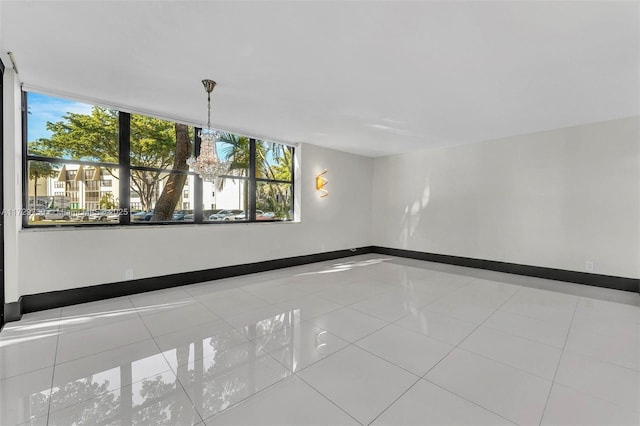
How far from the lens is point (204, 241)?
468 centimetres

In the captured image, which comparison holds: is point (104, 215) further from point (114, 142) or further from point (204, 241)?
point (204, 241)

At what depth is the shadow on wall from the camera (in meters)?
6.61

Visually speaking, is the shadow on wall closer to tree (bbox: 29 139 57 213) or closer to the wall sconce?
the wall sconce

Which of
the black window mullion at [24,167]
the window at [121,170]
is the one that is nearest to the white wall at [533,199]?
the window at [121,170]

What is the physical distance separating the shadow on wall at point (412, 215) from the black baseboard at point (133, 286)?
2.79 meters

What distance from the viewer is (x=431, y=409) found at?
174 cm

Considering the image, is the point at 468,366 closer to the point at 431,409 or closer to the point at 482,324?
the point at 431,409

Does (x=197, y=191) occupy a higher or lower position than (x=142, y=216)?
higher

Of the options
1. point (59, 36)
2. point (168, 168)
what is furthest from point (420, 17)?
point (168, 168)

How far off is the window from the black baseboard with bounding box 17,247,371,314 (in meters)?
0.89

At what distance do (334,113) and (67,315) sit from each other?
14.0ft

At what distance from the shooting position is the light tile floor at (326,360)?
5.63 ft

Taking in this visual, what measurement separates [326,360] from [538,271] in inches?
191

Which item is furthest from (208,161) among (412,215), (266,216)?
(412,215)
